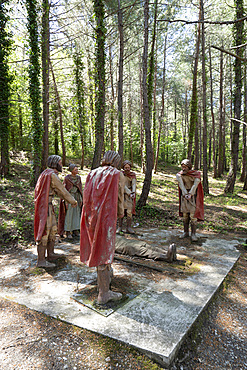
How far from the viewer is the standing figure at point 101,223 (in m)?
3.08

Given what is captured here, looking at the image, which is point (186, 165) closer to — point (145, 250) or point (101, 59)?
point (145, 250)

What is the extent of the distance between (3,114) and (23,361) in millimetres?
10804

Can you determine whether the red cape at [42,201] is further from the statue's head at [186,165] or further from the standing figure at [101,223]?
the statue's head at [186,165]

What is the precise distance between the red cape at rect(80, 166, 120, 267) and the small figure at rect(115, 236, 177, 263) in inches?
71.8

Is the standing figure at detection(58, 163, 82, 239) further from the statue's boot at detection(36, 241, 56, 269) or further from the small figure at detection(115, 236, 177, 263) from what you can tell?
the statue's boot at detection(36, 241, 56, 269)

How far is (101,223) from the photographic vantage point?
3104 millimetres

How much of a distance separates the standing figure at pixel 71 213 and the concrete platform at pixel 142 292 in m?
0.78

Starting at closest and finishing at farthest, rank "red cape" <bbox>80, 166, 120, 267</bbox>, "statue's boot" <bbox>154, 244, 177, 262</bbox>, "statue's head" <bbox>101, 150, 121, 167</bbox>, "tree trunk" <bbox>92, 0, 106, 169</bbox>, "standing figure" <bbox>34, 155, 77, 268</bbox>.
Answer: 1. "red cape" <bbox>80, 166, 120, 267</bbox>
2. "statue's head" <bbox>101, 150, 121, 167</bbox>
3. "standing figure" <bbox>34, 155, 77, 268</bbox>
4. "statue's boot" <bbox>154, 244, 177, 262</bbox>
5. "tree trunk" <bbox>92, 0, 106, 169</bbox>

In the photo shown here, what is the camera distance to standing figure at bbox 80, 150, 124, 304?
3082mm

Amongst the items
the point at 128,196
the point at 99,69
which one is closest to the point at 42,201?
the point at 128,196

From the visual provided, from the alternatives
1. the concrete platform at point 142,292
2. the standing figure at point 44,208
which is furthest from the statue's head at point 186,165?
the standing figure at point 44,208

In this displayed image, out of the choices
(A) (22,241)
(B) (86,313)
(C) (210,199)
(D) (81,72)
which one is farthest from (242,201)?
(D) (81,72)

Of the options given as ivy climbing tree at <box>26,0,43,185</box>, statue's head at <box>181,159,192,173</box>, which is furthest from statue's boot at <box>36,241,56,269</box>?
ivy climbing tree at <box>26,0,43,185</box>

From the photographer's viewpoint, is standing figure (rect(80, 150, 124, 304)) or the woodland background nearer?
standing figure (rect(80, 150, 124, 304))
